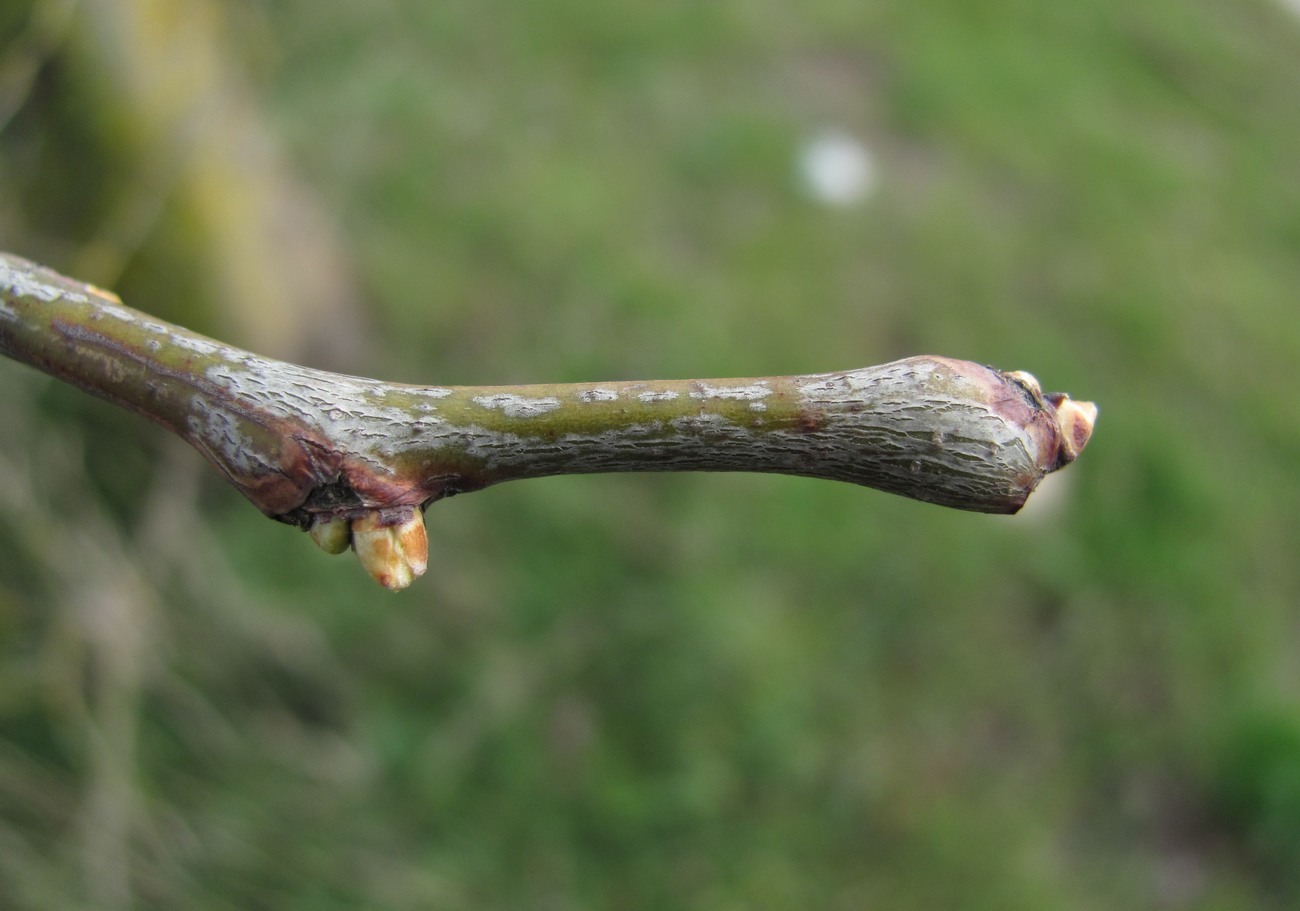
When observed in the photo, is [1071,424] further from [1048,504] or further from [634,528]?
[1048,504]

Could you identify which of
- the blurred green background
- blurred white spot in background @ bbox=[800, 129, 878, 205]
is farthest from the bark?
blurred white spot in background @ bbox=[800, 129, 878, 205]

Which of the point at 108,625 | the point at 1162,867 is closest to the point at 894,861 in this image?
the point at 1162,867

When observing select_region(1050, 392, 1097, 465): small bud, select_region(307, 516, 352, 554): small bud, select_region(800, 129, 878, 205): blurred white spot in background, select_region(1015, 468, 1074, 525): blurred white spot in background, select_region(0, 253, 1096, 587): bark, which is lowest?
select_region(307, 516, 352, 554): small bud

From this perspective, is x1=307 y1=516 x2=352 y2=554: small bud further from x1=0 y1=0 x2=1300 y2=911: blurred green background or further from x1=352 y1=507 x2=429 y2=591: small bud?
x1=0 y1=0 x2=1300 y2=911: blurred green background

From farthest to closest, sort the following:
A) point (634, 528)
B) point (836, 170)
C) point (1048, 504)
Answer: point (836, 170) → point (1048, 504) → point (634, 528)

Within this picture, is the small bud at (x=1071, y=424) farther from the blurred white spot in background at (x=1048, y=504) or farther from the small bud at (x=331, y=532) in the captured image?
the blurred white spot in background at (x=1048, y=504)

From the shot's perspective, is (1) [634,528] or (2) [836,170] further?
(2) [836,170]

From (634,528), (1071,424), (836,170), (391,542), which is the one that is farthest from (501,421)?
(836,170)

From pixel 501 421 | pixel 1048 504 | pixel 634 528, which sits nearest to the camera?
pixel 501 421
